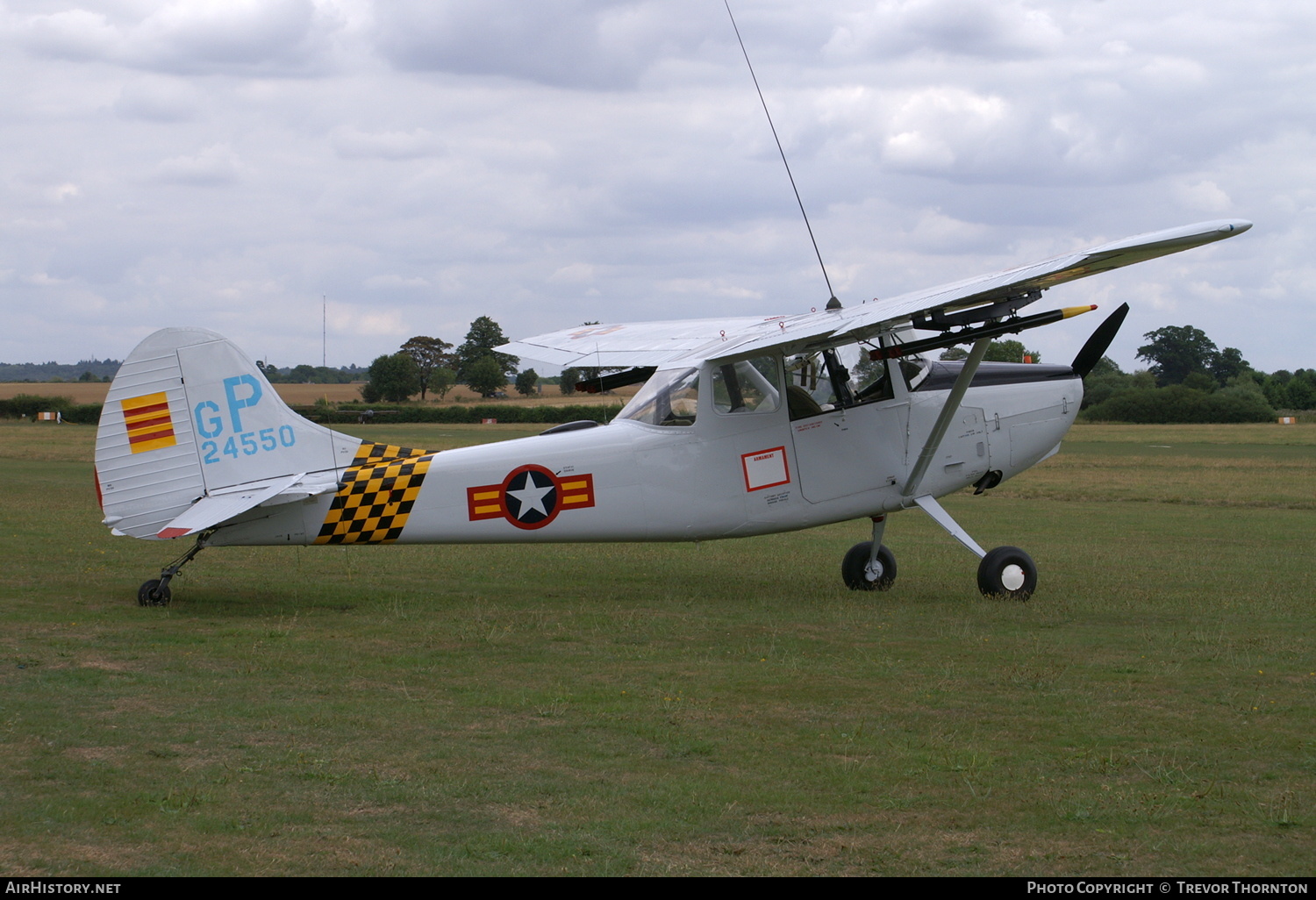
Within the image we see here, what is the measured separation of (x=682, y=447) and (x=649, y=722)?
169 inches

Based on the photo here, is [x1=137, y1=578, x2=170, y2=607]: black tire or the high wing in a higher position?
the high wing

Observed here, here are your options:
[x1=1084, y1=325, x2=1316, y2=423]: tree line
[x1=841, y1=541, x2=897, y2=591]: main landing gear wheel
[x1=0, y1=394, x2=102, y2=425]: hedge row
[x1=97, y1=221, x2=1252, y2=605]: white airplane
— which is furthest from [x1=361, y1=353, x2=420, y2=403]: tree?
[x1=841, y1=541, x2=897, y2=591]: main landing gear wheel

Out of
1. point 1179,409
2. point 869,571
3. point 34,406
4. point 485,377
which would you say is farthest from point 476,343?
point 869,571

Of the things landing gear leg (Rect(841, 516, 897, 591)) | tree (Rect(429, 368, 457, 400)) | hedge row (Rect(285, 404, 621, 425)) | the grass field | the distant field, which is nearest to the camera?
the grass field

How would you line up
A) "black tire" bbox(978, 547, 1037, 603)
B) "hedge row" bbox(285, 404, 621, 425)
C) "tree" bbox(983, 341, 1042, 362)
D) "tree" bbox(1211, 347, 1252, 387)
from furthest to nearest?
"tree" bbox(1211, 347, 1252, 387)
"hedge row" bbox(285, 404, 621, 425)
"tree" bbox(983, 341, 1042, 362)
"black tire" bbox(978, 547, 1037, 603)

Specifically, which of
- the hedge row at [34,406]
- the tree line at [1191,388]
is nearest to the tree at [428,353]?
the hedge row at [34,406]

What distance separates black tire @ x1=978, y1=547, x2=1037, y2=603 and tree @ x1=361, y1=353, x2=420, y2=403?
62512 mm

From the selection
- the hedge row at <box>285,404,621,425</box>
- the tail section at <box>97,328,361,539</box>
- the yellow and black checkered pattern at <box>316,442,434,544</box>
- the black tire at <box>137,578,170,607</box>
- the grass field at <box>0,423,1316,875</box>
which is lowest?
the grass field at <box>0,423,1316,875</box>

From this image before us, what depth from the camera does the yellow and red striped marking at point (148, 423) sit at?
9.36 meters

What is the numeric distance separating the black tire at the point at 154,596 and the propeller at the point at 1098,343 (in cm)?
885

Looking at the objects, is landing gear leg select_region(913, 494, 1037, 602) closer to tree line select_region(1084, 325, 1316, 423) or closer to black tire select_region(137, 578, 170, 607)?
black tire select_region(137, 578, 170, 607)

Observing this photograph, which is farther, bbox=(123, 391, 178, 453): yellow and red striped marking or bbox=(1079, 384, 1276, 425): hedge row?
bbox=(1079, 384, 1276, 425): hedge row

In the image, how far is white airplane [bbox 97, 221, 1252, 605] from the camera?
9.34 meters

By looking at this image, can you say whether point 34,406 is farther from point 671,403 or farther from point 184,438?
point 671,403
